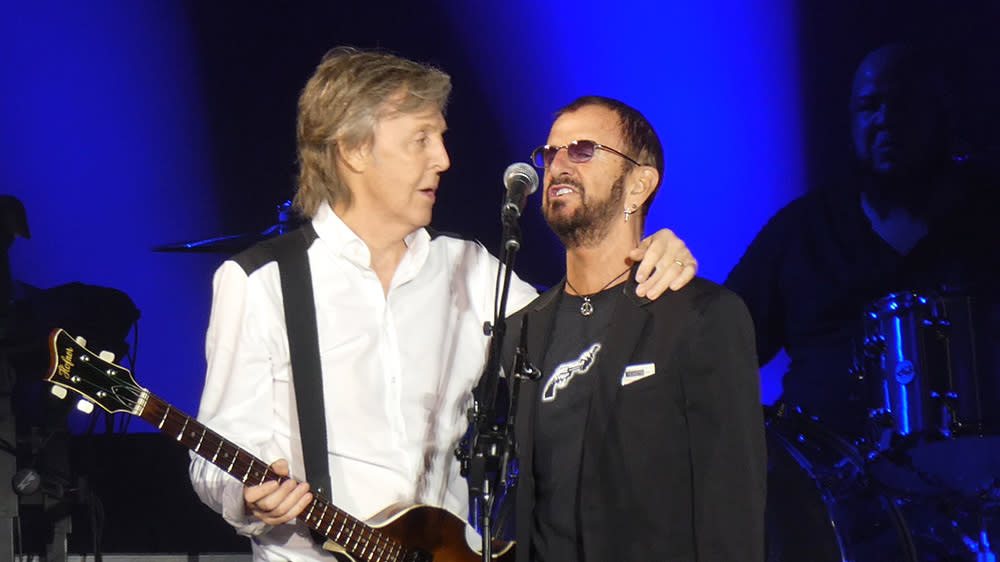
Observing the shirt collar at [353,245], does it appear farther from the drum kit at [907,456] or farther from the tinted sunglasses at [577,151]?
the drum kit at [907,456]

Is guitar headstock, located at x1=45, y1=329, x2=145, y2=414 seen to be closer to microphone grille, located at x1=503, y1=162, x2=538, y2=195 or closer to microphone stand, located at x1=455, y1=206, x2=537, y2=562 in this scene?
microphone stand, located at x1=455, y1=206, x2=537, y2=562

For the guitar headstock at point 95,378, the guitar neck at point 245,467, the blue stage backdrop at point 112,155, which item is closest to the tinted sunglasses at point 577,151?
the guitar neck at point 245,467

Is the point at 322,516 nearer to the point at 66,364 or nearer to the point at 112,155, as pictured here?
the point at 66,364

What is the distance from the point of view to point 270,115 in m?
5.97

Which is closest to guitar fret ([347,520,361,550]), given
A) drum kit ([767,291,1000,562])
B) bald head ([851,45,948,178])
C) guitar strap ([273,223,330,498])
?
guitar strap ([273,223,330,498])

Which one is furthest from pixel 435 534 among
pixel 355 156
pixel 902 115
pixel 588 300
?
pixel 902 115

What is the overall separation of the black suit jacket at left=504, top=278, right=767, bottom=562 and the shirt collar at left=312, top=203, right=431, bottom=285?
67cm

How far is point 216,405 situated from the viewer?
9.06 ft

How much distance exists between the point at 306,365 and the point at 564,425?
75 centimetres

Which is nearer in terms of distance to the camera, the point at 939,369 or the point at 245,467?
the point at 245,467

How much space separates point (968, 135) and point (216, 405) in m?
4.59

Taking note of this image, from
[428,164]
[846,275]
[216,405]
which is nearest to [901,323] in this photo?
[846,275]

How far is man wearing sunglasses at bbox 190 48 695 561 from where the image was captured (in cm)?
277

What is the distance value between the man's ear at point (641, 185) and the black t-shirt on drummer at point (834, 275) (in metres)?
2.59
